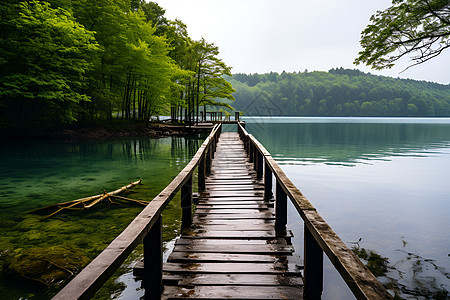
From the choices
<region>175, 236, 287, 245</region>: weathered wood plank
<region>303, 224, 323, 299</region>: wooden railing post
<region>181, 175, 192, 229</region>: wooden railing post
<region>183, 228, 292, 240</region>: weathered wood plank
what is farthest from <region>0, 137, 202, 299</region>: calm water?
<region>303, 224, 323, 299</region>: wooden railing post

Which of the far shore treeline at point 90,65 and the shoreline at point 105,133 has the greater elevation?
the far shore treeline at point 90,65

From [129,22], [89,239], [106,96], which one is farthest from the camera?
[129,22]

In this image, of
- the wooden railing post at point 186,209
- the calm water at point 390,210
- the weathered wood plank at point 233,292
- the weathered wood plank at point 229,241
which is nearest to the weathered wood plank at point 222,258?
the weathered wood plank at point 229,241

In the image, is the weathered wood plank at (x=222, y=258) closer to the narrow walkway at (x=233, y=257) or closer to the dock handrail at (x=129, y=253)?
the narrow walkway at (x=233, y=257)

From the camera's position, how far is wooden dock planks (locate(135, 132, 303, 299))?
3.07 m

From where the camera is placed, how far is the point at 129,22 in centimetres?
2986

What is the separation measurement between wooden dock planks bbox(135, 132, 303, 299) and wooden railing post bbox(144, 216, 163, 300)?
196mm

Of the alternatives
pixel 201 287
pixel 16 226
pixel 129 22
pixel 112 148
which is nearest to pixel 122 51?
pixel 129 22

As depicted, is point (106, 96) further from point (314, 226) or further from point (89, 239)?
point (314, 226)

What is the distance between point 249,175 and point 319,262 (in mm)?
6275

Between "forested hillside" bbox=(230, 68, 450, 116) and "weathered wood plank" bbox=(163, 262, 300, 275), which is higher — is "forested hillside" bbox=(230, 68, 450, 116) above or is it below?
above

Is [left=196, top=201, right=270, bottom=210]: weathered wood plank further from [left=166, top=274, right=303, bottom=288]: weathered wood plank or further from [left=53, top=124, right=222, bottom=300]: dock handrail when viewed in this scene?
[left=166, top=274, right=303, bottom=288]: weathered wood plank

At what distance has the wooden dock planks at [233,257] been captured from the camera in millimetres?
3068

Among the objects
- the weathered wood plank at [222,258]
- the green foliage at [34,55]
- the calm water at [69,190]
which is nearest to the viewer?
the weathered wood plank at [222,258]
